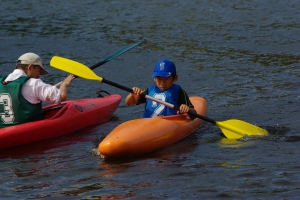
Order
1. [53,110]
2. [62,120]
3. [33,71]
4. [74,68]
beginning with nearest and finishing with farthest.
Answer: [33,71] < [74,68] < [62,120] < [53,110]

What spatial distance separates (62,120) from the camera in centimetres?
789

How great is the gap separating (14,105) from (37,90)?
0.29m

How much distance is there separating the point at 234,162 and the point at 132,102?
1.59 m

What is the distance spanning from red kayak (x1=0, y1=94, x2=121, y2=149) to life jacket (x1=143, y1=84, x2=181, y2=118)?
101cm

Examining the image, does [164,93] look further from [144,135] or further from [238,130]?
[238,130]

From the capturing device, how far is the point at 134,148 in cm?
668

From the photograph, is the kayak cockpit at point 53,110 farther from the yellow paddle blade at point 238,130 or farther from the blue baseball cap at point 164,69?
the yellow paddle blade at point 238,130

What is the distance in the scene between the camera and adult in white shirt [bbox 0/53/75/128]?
7.25 metres

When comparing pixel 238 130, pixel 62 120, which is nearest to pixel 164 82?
pixel 238 130

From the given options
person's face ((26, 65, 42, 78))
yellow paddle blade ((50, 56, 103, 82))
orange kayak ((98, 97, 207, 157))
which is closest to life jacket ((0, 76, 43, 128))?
person's face ((26, 65, 42, 78))

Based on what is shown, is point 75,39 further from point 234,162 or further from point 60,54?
point 234,162

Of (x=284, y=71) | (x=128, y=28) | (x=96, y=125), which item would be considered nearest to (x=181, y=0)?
(x=128, y=28)

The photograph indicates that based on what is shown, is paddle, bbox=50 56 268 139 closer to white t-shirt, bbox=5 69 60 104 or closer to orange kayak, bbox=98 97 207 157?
orange kayak, bbox=98 97 207 157

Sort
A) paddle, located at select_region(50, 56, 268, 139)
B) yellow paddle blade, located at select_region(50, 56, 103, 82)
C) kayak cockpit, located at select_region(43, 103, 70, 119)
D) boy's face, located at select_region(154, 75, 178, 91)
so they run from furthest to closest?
kayak cockpit, located at select_region(43, 103, 70, 119)
yellow paddle blade, located at select_region(50, 56, 103, 82)
paddle, located at select_region(50, 56, 268, 139)
boy's face, located at select_region(154, 75, 178, 91)
